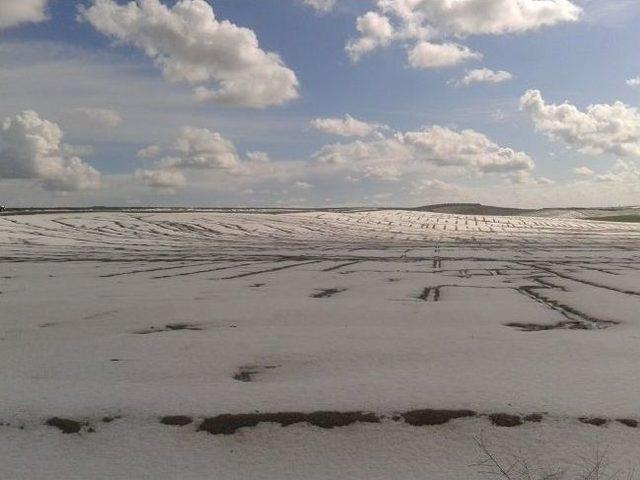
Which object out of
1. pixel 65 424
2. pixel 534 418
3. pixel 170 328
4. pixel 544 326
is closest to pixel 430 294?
pixel 544 326

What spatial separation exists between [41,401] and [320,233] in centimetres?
3234

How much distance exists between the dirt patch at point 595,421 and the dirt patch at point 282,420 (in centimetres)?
124

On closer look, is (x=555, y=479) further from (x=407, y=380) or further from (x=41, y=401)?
(x=41, y=401)

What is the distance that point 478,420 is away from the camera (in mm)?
3580

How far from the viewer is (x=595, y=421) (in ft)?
11.6

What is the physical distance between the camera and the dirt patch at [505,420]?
3521mm

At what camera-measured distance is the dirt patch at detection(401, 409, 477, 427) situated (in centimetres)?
356

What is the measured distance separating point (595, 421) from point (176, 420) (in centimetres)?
252

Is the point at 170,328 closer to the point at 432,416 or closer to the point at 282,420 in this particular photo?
the point at 282,420

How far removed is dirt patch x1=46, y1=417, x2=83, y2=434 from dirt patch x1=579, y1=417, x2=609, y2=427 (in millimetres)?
3013

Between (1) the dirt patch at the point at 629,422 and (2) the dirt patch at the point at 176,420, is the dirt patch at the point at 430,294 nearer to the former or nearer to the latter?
(1) the dirt patch at the point at 629,422

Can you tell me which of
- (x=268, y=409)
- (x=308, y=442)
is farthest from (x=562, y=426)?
(x=268, y=409)

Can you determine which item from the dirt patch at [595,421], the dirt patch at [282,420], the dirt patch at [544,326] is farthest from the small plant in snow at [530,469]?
the dirt patch at [544,326]

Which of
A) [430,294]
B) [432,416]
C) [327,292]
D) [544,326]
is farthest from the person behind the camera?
[327,292]
